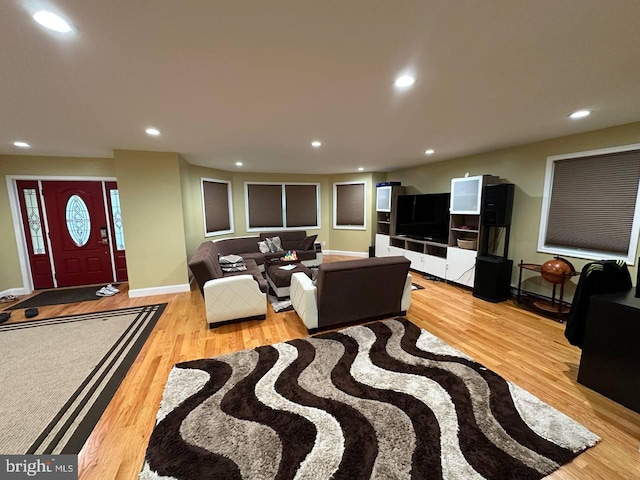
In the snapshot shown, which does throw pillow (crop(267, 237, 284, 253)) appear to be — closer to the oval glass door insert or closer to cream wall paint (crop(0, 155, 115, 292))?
the oval glass door insert

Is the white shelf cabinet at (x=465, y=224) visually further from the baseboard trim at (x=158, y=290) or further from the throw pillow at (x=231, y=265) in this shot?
the baseboard trim at (x=158, y=290)

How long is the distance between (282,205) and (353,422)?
6.11 meters

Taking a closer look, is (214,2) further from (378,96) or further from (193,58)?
(378,96)

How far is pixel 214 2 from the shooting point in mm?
1152

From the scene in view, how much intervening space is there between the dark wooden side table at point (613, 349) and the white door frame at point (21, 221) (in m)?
6.51

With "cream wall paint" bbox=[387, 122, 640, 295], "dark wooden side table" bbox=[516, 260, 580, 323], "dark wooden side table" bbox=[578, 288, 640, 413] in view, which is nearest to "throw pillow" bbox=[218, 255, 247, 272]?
"dark wooden side table" bbox=[578, 288, 640, 413]

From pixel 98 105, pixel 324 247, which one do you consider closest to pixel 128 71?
pixel 98 105

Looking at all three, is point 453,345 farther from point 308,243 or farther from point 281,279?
point 308,243

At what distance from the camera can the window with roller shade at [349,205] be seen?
724 centimetres

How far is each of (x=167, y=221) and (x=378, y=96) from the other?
3865 mm

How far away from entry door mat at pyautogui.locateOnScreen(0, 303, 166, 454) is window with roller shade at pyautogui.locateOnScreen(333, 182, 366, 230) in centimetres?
530

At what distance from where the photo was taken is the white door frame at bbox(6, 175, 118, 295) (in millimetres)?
4285

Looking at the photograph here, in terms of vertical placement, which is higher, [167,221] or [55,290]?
[167,221]

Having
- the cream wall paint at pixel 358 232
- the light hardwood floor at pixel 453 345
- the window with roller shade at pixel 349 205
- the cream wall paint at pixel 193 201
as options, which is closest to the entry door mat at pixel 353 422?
the light hardwood floor at pixel 453 345
